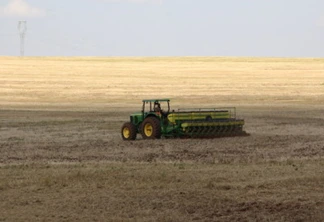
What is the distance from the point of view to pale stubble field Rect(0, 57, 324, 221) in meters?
12.8

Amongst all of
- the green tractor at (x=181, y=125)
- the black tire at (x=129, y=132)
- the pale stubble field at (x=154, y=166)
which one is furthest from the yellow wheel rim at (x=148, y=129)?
the pale stubble field at (x=154, y=166)

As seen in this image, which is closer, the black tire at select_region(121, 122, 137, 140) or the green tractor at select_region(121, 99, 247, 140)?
the green tractor at select_region(121, 99, 247, 140)

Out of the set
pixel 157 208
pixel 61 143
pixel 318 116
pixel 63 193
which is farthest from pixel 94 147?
pixel 318 116

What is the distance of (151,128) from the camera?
26203 millimetres

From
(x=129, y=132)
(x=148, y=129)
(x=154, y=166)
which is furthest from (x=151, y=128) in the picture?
(x=154, y=166)

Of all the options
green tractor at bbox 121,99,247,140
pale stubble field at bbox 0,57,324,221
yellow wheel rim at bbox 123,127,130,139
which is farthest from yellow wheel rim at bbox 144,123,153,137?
pale stubble field at bbox 0,57,324,221

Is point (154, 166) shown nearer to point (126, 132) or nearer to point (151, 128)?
point (151, 128)

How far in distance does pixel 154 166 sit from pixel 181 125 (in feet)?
25.1

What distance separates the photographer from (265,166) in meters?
18.0

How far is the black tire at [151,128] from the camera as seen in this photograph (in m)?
26.0

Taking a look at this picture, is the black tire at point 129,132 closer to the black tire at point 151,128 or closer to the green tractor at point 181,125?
the green tractor at point 181,125

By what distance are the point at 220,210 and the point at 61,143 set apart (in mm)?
12828

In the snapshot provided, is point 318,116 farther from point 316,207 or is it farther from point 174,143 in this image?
point 316,207

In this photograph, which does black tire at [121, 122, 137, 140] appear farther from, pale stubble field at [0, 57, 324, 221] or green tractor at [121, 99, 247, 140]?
pale stubble field at [0, 57, 324, 221]
